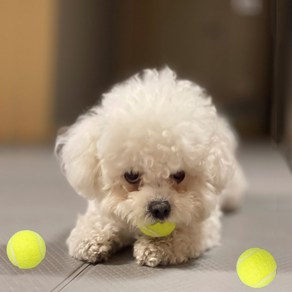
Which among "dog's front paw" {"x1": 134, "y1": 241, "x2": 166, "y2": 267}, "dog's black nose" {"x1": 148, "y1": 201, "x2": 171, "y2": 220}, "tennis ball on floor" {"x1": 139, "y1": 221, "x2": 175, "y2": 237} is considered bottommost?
"dog's front paw" {"x1": 134, "y1": 241, "x2": 166, "y2": 267}

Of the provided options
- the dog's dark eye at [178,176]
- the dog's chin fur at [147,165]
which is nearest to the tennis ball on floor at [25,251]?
the dog's chin fur at [147,165]

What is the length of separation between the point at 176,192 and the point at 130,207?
12 cm

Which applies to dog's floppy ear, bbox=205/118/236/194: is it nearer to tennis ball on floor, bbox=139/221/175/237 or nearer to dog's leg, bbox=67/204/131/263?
tennis ball on floor, bbox=139/221/175/237

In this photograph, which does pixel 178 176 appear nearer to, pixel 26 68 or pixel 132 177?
pixel 132 177

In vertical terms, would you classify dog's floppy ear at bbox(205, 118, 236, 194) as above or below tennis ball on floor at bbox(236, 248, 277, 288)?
above

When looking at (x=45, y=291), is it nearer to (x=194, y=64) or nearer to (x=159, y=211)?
(x=159, y=211)

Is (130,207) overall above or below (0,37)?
below

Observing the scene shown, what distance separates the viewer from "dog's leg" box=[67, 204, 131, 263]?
4.52 ft

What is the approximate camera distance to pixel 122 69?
16.6 feet

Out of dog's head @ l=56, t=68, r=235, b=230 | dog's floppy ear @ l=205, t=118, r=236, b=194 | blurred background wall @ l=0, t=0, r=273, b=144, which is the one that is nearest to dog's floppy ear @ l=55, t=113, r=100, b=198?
dog's head @ l=56, t=68, r=235, b=230

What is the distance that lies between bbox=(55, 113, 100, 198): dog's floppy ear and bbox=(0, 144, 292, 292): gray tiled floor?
0.62ft

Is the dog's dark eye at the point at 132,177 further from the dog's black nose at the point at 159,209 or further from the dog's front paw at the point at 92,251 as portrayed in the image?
the dog's front paw at the point at 92,251

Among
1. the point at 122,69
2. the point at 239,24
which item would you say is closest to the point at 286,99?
the point at 239,24

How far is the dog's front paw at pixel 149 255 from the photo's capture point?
134 cm
